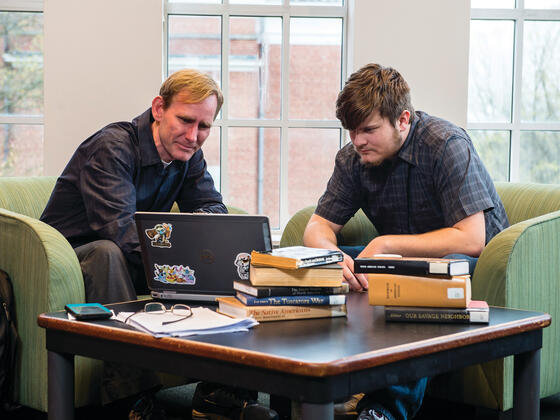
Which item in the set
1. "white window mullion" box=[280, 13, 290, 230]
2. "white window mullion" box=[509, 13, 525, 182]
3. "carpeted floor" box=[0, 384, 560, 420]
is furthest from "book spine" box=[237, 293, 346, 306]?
"white window mullion" box=[509, 13, 525, 182]

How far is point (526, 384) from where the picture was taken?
5.79ft

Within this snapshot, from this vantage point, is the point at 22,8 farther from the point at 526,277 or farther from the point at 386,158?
the point at 526,277

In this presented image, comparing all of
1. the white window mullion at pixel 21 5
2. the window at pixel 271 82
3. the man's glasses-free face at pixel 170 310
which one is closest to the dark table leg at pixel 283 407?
the man's glasses-free face at pixel 170 310

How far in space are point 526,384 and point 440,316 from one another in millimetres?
336

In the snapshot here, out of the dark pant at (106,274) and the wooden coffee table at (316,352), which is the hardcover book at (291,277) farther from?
the dark pant at (106,274)

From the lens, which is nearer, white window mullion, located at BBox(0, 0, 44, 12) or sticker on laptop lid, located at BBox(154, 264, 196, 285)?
sticker on laptop lid, located at BBox(154, 264, 196, 285)

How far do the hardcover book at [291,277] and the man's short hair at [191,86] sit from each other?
97 cm

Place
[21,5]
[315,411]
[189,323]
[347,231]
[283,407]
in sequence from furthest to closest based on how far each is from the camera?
[21,5] < [347,231] < [283,407] < [189,323] < [315,411]

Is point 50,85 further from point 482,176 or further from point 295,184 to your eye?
point 482,176

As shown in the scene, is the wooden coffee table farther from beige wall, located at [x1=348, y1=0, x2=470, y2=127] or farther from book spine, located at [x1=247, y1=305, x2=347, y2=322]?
beige wall, located at [x1=348, y1=0, x2=470, y2=127]

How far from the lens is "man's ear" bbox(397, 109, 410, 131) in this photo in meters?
2.52

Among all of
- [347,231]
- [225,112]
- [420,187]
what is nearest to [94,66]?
[225,112]

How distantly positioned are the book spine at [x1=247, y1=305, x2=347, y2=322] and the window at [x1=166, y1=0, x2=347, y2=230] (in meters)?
1.97

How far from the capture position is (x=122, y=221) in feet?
7.37
